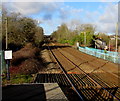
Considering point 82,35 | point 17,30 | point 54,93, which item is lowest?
point 54,93

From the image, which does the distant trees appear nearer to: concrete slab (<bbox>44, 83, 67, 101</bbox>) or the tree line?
concrete slab (<bbox>44, 83, 67, 101</bbox>)

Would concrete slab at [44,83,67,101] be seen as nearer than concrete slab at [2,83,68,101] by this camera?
No

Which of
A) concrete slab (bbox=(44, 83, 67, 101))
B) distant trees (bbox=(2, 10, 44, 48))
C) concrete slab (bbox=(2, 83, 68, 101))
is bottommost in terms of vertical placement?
concrete slab (bbox=(44, 83, 67, 101))

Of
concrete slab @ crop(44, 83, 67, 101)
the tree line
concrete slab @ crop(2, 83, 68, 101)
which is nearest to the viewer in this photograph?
concrete slab @ crop(2, 83, 68, 101)

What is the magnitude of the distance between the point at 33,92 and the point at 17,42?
66.7ft

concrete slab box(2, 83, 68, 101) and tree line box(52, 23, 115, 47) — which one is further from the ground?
tree line box(52, 23, 115, 47)

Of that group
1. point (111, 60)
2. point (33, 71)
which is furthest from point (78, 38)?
point (33, 71)

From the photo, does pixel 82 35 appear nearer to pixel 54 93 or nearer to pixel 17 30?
pixel 17 30

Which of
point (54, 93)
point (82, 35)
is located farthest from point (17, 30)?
point (82, 35)

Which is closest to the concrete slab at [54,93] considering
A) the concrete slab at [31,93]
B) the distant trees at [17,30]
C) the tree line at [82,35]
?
the concrete slab at [31,93]

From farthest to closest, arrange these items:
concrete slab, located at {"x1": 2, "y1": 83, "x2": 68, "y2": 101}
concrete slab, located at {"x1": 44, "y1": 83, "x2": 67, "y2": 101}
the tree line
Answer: the tree line < concrete slab, located at {"x1": 44, "y1": 83, "x2": 67, "y2": 101} < concrete slab, located at {"x1": 2, "y1": 83, "x2": 68, "y2": 101}

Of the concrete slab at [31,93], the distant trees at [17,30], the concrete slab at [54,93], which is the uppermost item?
the distant trees at [17,30]

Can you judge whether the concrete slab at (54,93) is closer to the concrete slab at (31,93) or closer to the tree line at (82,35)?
the concrete slab at (31,93)

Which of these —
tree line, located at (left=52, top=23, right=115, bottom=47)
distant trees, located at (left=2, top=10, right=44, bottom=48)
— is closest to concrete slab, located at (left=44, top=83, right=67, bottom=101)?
distant trees, located at (left=2, top=10, right=44, bottom=48)
